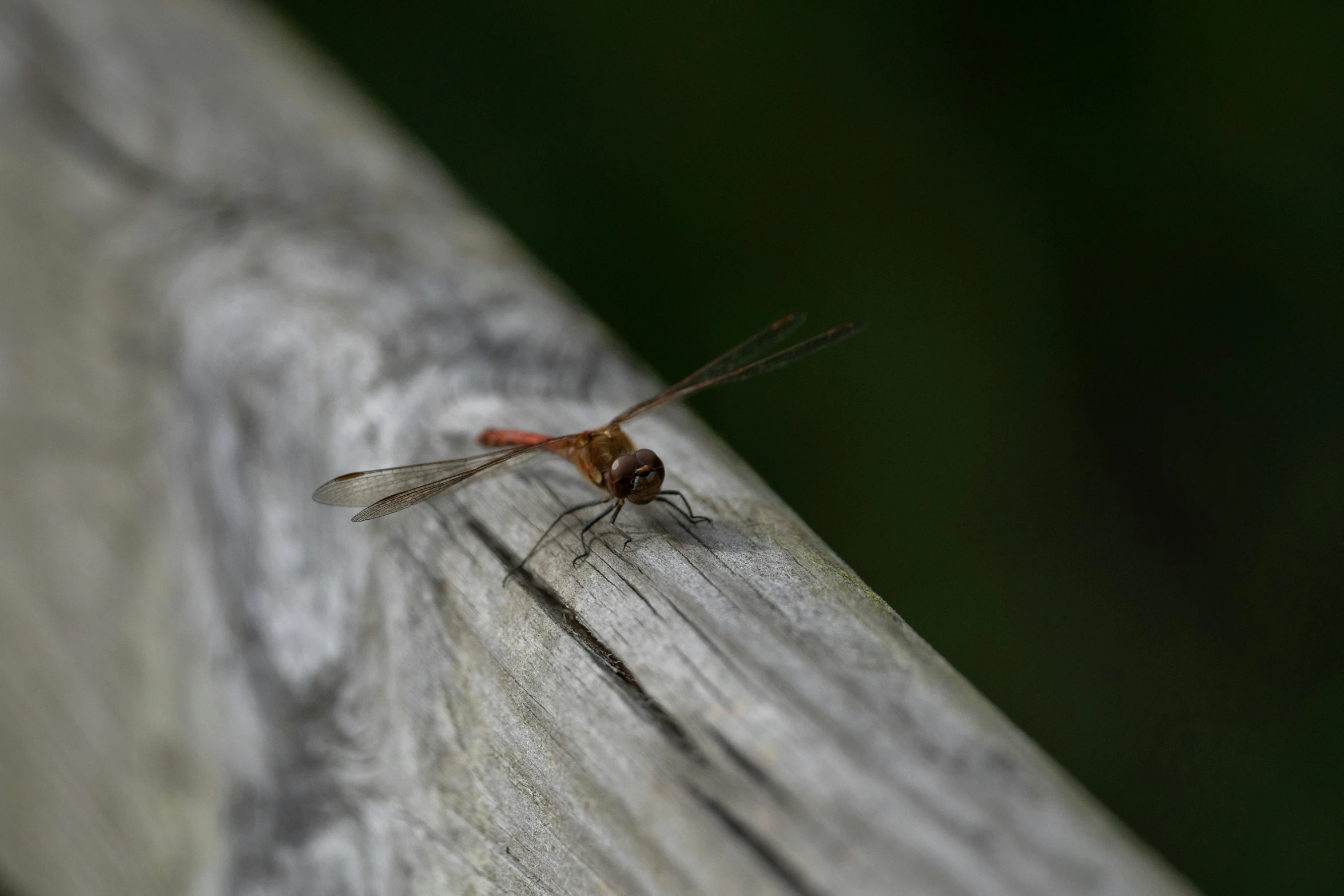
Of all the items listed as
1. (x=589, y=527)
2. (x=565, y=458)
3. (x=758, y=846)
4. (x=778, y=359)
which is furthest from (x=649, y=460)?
(x=758, y=846)

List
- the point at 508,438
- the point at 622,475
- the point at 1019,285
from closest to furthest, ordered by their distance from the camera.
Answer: the point at 508,438, the point at 622,475, the point at 1019,285

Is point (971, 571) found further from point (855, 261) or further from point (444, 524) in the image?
point (444, 524)

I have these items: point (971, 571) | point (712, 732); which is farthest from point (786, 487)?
point (712, 732)

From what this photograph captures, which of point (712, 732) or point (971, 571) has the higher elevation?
point (712, 732)

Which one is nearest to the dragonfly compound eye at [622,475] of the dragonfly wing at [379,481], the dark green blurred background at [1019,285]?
the dragonfly wing at [379,481]

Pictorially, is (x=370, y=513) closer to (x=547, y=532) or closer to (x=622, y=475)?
(x=547, y=532)

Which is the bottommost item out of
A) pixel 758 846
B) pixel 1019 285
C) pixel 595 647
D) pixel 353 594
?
pixel 1019 285
